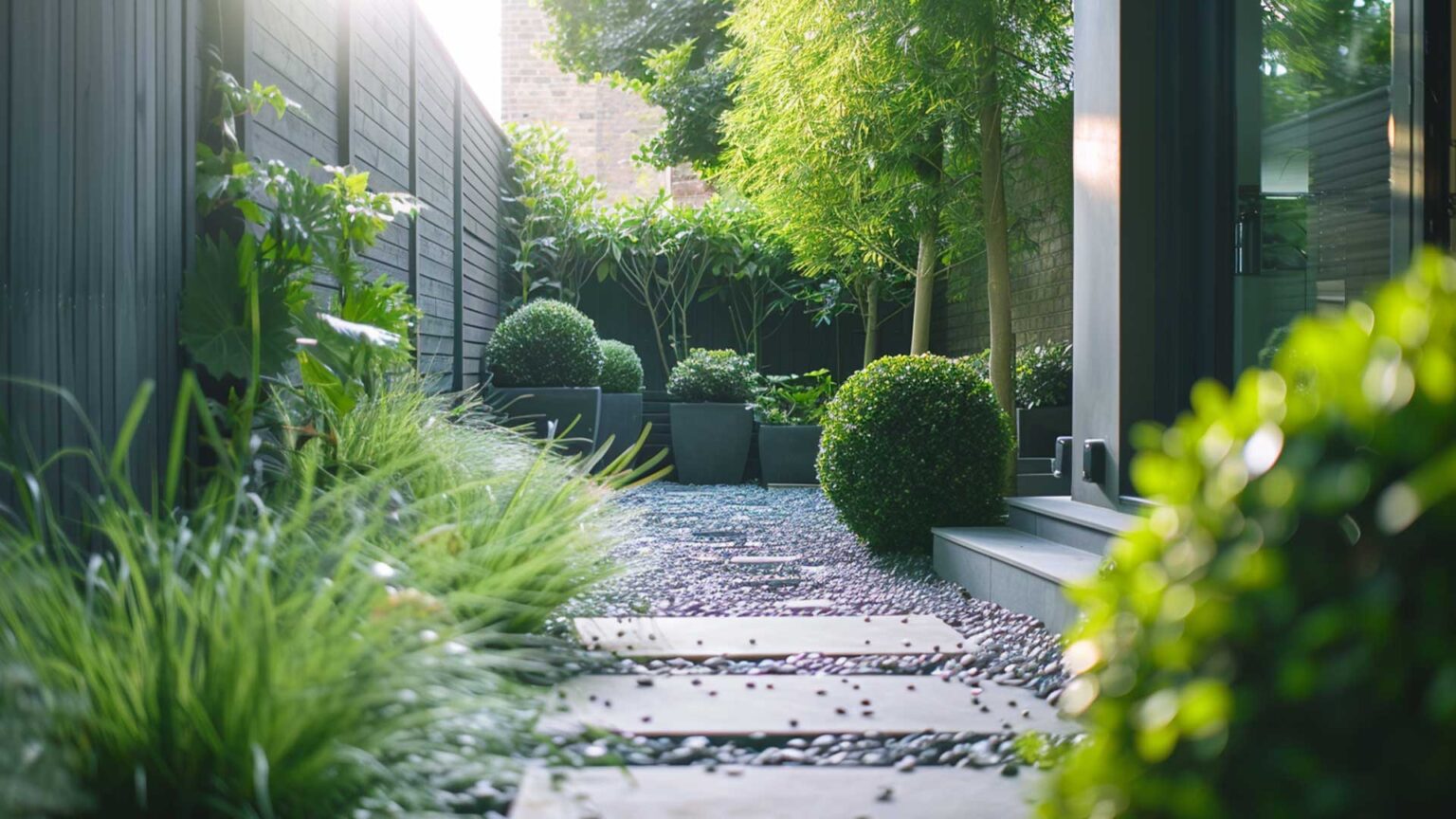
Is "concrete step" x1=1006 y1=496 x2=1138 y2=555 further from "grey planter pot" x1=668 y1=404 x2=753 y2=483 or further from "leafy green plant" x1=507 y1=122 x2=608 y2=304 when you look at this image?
"leafy green plant" x1=507 y1=122 x2=608 y2=304

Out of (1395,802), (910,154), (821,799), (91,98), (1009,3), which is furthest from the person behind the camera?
(910,154)

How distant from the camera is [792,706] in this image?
2275mm

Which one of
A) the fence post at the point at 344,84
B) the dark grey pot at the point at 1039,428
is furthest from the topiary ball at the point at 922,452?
the fence post at the point at 344,84

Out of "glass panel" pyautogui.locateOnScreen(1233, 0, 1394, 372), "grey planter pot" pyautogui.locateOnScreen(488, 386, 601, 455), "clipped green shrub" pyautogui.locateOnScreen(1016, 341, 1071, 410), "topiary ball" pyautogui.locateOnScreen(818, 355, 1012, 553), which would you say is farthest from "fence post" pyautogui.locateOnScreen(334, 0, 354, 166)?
"clipped green shrub" pyautogui.locateOnScreen(1016, 341, 1071, 410)

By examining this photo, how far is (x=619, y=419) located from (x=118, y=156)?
5.56 meters

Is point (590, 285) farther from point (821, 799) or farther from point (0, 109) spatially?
point (821, 799)

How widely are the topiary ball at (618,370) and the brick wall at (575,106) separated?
9.99m

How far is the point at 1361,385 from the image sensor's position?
797 millimetres

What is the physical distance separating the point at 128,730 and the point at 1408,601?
1.43m

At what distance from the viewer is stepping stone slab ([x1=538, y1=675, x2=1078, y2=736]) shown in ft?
6.93

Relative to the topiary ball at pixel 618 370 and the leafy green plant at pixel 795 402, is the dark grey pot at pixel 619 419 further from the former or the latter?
the leafy green plant at pixel 795 402

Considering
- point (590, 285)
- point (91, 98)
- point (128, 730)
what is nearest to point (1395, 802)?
point (128, 730)

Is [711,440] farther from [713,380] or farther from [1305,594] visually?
[1305,594]

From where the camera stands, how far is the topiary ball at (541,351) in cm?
738
